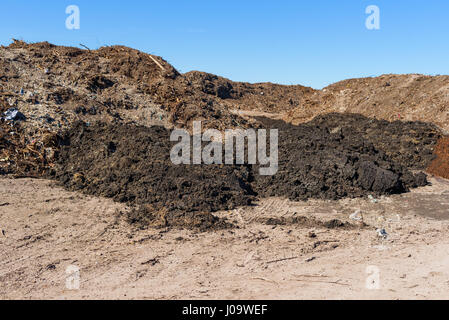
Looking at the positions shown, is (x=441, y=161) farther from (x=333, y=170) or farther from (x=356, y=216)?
(x=356, y=216)

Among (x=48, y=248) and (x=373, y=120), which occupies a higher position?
(x=373, y=120)

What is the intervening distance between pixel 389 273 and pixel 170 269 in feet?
10.6

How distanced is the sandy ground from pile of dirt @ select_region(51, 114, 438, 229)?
48 cm

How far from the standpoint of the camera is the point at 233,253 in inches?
261

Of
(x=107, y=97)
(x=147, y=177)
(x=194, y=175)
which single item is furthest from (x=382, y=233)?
(x=107, y=97)

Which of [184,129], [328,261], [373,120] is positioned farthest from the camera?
[373,120]

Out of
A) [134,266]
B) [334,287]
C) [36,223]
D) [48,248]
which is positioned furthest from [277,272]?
[36,223]

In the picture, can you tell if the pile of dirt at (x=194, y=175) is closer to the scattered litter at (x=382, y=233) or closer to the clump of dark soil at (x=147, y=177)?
the clump of dark soil at (x=147, y=177)

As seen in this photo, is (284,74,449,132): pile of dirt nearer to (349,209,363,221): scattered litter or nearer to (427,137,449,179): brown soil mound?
(427,137,449,179): brown soil mound

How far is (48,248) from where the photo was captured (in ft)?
22.0

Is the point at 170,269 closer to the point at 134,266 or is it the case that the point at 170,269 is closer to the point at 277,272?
the point at 134,266

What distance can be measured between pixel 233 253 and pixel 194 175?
3445 mm
